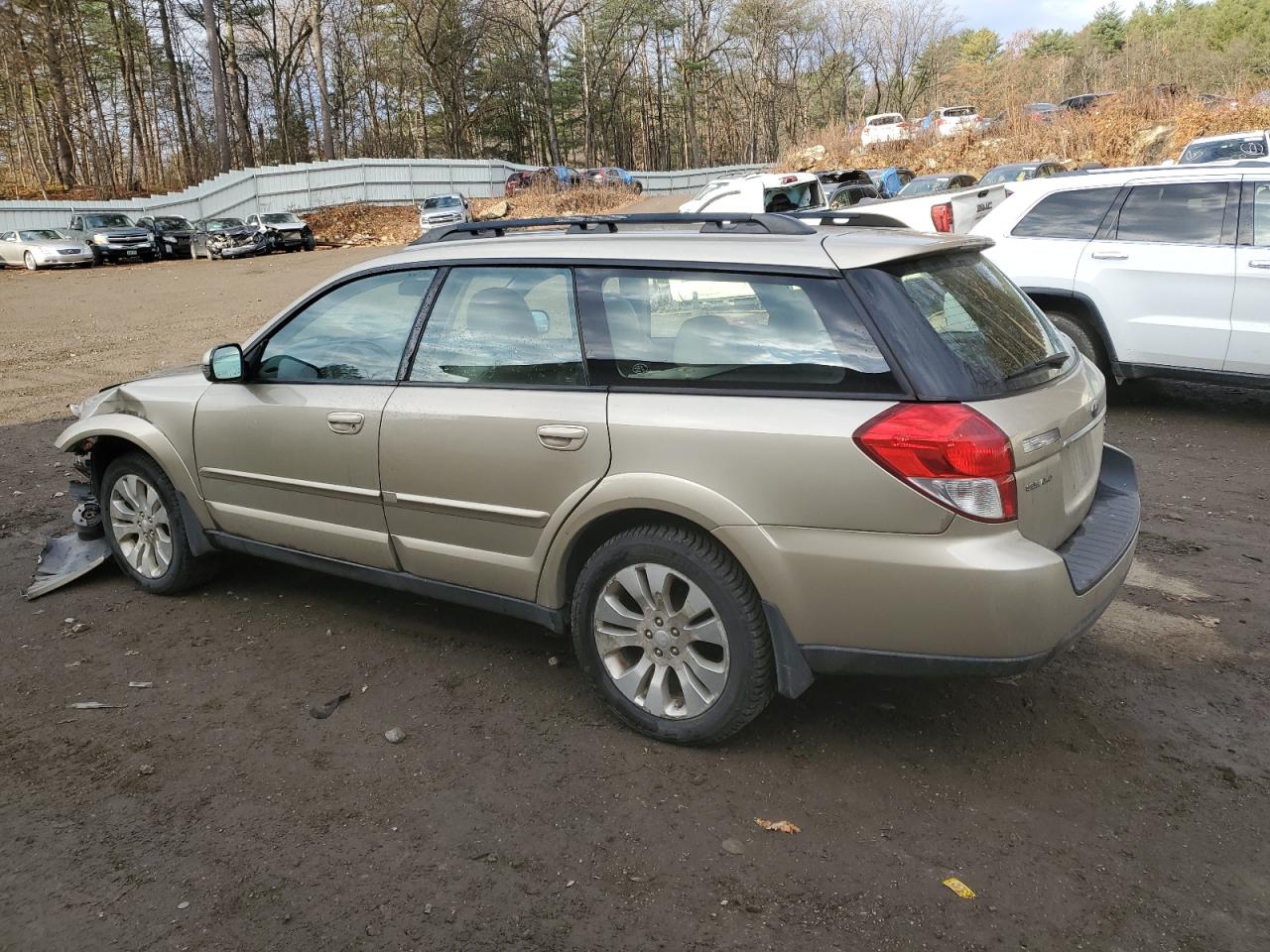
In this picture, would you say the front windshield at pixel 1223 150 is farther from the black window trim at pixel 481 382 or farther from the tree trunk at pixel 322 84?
the tree trunk at pixel 322 84

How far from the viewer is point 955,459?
283 cm

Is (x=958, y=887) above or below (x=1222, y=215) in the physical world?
below

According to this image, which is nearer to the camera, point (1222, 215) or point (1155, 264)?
point (1222, 215)

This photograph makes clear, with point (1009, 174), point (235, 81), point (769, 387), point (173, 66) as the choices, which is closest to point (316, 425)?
point (769, 387)

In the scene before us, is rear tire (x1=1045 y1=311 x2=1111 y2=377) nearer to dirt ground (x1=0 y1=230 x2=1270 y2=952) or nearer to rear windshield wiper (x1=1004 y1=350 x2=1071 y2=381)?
dirt ground (x1=0 y1=230 x2=1270 y2=952)

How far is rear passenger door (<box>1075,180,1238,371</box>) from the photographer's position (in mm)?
7102

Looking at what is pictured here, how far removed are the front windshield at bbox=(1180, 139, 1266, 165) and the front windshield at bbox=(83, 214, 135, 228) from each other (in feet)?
98.6

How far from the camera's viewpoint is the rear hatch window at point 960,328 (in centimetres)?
298

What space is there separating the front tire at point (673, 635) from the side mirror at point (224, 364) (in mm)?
1920

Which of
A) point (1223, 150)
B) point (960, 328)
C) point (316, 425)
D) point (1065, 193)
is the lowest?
point (316, 425)

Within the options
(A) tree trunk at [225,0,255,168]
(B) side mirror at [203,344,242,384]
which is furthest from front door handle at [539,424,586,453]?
(A) tree trunk at [225,0,255,168]

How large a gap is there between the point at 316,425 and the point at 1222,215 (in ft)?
21.0

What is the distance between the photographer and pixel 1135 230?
7547 millimetres

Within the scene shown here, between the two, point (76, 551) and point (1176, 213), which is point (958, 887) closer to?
point (76, 551)
